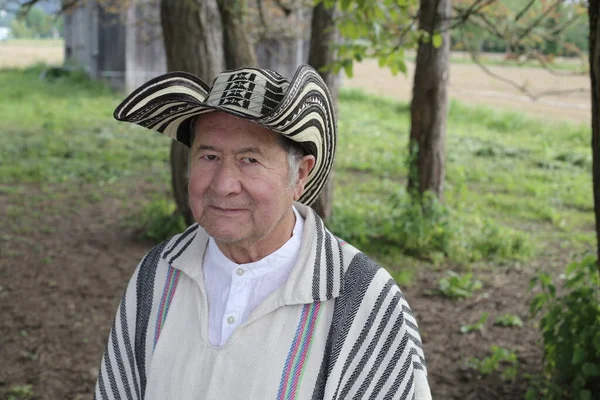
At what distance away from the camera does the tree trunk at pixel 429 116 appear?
22.9 feet

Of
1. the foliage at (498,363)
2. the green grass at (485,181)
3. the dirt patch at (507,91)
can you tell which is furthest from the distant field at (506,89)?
the foliage at (498,363)

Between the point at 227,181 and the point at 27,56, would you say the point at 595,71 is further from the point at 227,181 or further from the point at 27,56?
the point at 27,56

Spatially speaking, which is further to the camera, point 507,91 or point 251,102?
point 507,91

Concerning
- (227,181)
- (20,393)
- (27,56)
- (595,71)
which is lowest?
(20,393)

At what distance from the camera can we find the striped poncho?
1932mm

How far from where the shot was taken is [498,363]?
4.71m

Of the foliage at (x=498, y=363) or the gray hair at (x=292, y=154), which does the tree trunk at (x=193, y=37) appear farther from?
the gray hair at (x=292, y=154)

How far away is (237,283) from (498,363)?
122 inches

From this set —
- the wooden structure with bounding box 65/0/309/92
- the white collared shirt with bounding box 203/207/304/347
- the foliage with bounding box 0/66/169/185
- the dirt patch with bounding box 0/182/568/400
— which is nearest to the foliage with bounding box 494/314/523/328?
the dirt patch with bounding box 0/182/568/400

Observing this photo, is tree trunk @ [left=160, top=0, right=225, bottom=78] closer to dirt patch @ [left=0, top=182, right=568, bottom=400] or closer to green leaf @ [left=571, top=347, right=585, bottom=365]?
dirt patch @ [left=0, top=182, right=568, bottom=400]

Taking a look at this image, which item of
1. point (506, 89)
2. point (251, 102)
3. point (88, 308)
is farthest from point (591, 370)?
point (506, 89)

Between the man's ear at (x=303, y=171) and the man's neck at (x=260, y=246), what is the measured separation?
6cm

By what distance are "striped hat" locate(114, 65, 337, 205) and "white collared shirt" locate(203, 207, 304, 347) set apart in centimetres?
30

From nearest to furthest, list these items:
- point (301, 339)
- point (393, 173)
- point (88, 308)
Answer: point (301, 339) → point (88, 308) → point (393, 173)
